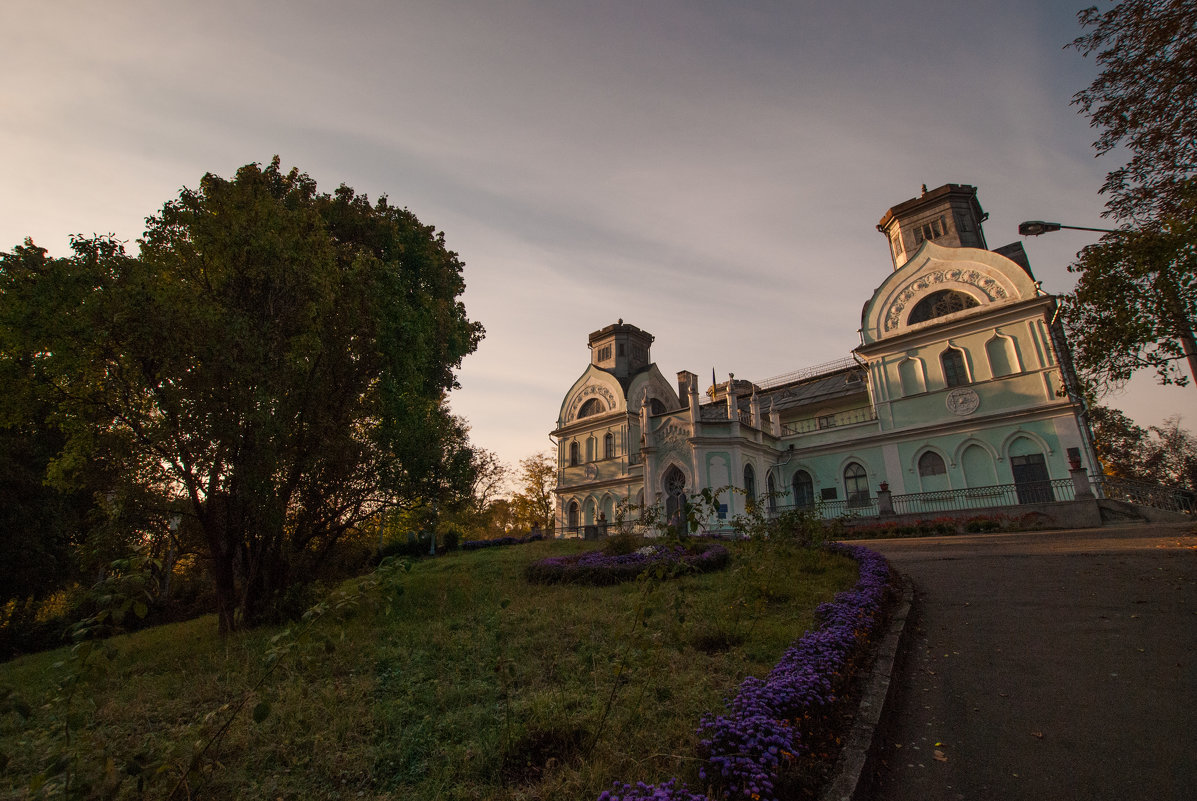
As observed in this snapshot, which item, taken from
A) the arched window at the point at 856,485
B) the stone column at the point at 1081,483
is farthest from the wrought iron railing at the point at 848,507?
the stone column at the point at 1081,483

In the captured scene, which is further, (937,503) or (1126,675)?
(937,503)

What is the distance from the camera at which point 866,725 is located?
13.4 ft

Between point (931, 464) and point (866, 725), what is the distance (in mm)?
24562

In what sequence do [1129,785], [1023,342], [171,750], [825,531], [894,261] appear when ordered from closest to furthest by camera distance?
1. [171,750]
2. [1129,785]
3. [825,531]
4. [1023,342]
5. [894,261]

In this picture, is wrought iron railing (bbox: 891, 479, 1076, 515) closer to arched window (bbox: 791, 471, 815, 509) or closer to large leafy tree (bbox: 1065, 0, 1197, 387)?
arched window (bbox: 791, 471, 815, 509)

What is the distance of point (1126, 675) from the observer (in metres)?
5.00

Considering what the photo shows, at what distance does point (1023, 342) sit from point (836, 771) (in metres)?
26.2

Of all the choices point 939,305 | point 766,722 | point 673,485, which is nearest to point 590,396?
point 673,485

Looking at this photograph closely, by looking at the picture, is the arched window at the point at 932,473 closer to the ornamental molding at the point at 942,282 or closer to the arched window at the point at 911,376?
the arched window at the point at 911,376

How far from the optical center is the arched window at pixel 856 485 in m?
26.9

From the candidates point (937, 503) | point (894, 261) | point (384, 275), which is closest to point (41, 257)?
point (384, 275)

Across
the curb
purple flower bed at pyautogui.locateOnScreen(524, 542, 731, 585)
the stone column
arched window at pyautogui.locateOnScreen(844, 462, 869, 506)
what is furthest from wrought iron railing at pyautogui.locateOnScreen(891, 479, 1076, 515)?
the curb

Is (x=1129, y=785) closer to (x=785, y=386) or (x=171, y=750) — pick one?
(x=171, y=750)

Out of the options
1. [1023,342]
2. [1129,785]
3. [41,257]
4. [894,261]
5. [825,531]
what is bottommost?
[1129,785]
